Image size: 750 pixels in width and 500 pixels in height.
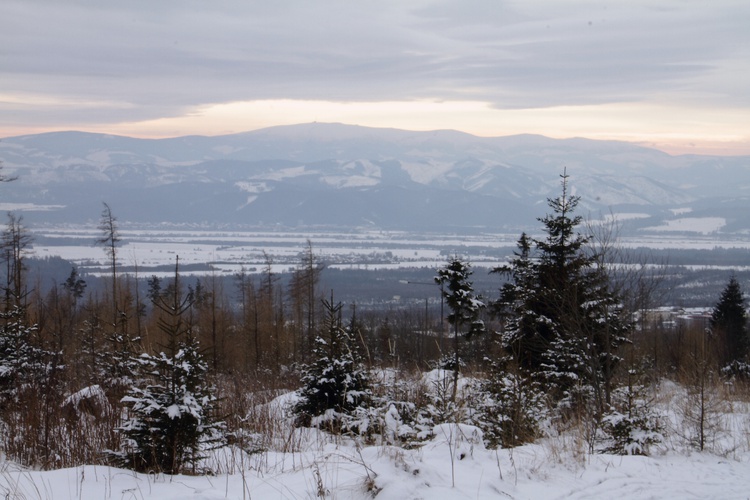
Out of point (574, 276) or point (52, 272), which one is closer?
point (574, 276)

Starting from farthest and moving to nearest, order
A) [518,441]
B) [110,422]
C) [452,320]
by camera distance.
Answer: [452,320] < [518,441] < [110,422]

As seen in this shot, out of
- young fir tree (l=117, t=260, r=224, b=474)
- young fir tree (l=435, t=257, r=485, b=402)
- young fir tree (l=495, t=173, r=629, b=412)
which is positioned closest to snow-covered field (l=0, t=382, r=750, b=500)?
young fir tree (l=117, t=260, r=224, b=474)

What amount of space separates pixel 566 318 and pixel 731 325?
3108 cm

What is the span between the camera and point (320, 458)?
226 inches

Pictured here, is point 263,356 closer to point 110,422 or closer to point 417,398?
point 417,398

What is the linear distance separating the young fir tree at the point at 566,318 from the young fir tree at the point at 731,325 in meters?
22.3

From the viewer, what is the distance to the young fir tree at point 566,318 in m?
13.7

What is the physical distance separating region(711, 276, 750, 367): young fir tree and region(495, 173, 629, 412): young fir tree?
73.2 ft

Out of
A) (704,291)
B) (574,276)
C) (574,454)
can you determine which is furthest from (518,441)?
(704,291)

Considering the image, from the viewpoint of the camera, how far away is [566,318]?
13898 mm

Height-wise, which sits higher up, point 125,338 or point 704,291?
point 125,338

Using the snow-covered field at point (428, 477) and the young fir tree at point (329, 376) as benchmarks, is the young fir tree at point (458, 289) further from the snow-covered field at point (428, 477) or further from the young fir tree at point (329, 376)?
the snow-covered field at point (428, 477)

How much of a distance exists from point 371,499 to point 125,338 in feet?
23.9

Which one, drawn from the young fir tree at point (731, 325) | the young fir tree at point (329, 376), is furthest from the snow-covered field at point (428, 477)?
the young fir tree at point (731, 325)
